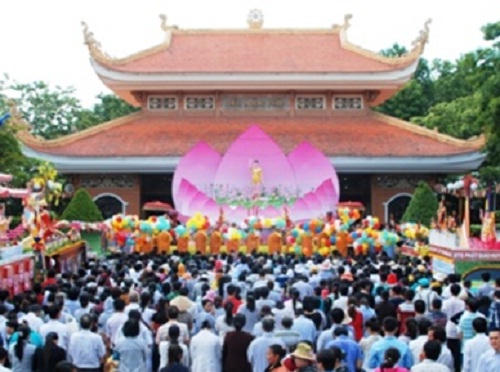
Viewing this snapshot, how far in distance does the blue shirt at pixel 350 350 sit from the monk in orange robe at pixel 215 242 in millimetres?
15700

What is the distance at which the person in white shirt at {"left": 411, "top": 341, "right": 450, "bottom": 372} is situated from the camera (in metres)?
7.39

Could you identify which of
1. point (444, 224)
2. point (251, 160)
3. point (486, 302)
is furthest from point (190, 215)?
point (486, 302)

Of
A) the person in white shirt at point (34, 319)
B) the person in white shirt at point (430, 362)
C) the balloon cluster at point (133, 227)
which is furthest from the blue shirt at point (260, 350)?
the balloon cluster at point (133, 227)

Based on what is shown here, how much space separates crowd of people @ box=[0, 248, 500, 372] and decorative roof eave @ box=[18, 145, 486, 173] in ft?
61.7

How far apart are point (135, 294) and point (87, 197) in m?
18.4

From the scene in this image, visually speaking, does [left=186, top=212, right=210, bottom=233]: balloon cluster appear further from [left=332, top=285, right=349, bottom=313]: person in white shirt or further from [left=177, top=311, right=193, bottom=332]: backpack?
[left=177, top=311, right=193, bottom=332]: backpack

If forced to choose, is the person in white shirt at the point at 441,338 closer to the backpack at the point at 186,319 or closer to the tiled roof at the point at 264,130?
the backpack at the point at 186,319

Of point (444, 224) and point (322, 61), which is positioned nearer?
point (444, 224)

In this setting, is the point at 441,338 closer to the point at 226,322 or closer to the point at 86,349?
the point at 226,322

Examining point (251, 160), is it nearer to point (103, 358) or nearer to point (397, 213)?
point (397, 213)

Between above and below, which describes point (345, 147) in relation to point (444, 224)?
above

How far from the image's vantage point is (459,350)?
1057 cm

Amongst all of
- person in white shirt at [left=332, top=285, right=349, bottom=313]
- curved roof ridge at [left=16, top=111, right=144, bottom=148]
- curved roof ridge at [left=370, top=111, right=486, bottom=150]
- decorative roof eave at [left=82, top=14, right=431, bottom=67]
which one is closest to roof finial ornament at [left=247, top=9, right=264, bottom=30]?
decorative roof eave at [left=82, top=14, right=431, bottom=67]

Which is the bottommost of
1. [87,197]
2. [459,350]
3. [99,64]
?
[459,350]
